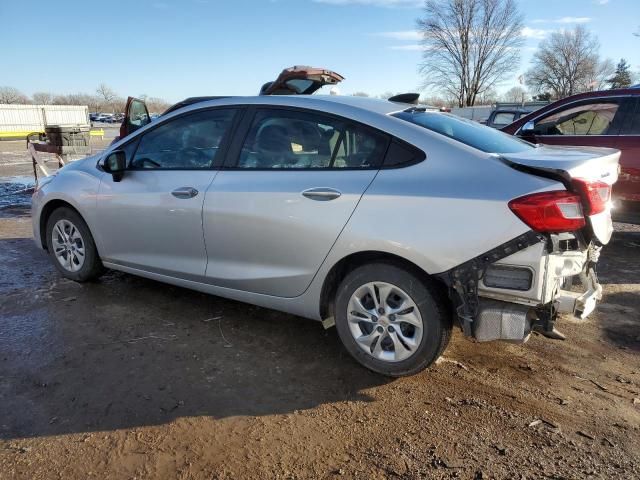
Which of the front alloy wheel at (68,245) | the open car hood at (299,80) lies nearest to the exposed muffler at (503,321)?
the front alloy wheel at (68,245)

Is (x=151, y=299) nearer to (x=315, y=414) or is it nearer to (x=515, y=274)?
(x=315, y=414)

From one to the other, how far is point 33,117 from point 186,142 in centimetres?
3292

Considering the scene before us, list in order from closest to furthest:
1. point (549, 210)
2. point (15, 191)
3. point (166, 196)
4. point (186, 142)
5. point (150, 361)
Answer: point (549, 210) < point (150, 361) < point (166, 196) < point (186, 142) < point (15, 191)

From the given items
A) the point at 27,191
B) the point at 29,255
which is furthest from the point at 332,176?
the point at 27,191

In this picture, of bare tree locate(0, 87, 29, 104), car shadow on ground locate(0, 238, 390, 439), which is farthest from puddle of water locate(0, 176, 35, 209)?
bare tree locate(0, 87, 29, 104)

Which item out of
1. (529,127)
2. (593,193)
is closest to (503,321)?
(593,193)

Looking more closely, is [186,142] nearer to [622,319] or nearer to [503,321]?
[503,321]

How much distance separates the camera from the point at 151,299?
4410mm

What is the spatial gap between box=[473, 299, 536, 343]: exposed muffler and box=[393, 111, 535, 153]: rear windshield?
3.04ft

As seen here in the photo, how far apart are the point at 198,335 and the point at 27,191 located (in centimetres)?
853

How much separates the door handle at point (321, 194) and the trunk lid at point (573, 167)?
984 millimetres

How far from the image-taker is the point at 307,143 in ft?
11.0

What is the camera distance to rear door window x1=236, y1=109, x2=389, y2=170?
3104 millimetres

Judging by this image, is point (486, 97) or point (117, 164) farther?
point (486, 97)
